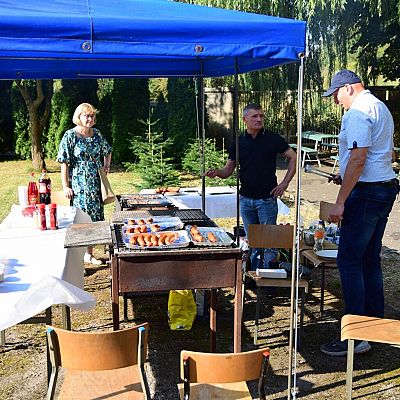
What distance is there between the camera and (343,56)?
13.8 m

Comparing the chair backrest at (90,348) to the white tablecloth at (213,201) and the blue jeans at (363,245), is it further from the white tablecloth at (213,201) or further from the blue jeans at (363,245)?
the white tablecloth at (213,201)

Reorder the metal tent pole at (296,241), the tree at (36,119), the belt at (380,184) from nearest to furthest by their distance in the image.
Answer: the metal tent pole at (296,241)
the belt at (380,184)
the tree at (36,119)

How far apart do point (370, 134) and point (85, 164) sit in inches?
126

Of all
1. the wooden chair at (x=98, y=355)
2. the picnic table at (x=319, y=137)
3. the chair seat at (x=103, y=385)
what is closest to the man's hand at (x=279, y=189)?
the chair seat at (x=103, y=385)

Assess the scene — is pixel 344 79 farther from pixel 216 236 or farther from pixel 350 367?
pixel 350 367

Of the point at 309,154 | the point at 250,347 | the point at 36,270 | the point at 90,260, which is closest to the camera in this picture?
the point at 36,270

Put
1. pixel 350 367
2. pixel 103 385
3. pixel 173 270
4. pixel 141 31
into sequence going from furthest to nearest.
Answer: pixel 173 270, pixel 350 367, pixel 141 31, pixel 103 385

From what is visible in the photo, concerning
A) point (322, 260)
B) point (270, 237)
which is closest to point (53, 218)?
point (270, 237)

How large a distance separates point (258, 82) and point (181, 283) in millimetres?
11294

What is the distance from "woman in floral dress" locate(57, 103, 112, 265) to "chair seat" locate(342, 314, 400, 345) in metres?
3.33

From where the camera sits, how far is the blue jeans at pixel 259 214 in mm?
5473

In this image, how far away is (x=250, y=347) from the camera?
4445 mm

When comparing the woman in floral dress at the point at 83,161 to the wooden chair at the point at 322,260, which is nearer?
the wooden chair at the point at 322,260

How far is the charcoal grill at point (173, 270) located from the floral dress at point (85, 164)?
2.49 meters
